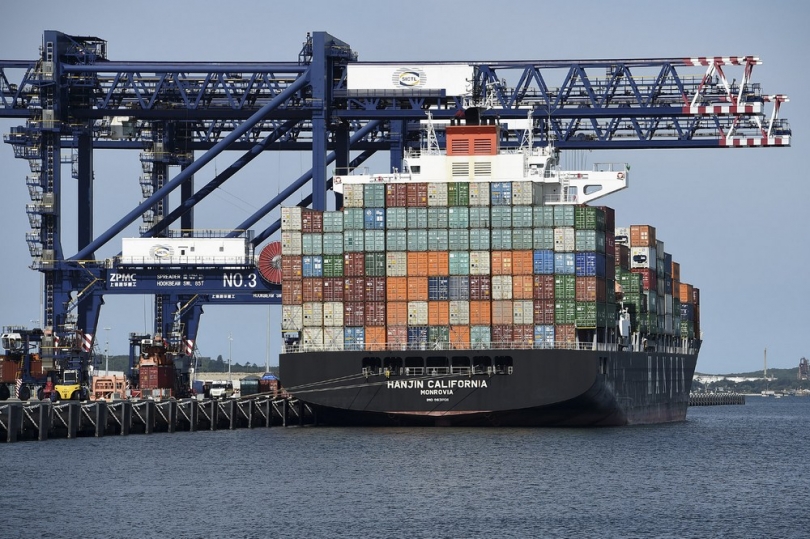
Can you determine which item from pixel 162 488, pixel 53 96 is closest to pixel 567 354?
pixel 162 488

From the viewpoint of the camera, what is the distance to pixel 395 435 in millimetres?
79875

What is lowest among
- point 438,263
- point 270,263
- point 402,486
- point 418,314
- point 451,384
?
point 402,486

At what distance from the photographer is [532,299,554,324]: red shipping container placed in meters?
82.0

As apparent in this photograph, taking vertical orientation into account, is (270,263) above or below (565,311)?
above

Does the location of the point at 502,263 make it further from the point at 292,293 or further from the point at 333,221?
the point at 292,293

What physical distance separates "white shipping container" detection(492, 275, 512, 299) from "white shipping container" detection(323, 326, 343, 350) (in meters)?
7.94

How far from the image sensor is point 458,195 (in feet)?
275

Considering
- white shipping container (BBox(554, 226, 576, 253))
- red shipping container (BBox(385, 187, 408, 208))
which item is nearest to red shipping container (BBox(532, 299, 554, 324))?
white shipping container (BBox(554, 226, 576, 253))

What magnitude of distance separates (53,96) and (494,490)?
158 feet

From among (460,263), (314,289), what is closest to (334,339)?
(314,289)

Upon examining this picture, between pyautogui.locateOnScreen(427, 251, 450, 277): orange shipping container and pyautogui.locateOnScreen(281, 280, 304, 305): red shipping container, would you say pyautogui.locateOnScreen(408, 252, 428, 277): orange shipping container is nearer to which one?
pyautogui.locateOnScreen(427, 251, 450, 277): orange shipping container

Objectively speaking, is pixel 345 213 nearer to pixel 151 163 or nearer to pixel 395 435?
pixel 395 435

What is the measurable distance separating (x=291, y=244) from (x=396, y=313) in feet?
22.8

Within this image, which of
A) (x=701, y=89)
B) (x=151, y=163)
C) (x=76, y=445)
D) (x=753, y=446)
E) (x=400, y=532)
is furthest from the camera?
(x=151, y=163)
